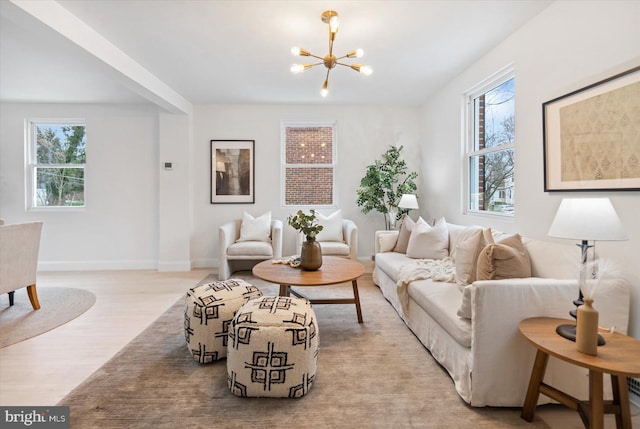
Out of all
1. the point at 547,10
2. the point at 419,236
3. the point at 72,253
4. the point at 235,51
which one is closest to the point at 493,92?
the point at 547,10

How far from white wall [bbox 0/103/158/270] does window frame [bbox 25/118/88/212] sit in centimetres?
6

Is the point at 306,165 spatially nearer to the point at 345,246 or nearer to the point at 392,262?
the point at 345,246

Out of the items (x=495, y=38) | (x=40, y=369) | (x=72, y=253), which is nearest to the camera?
(x=40, y=369)

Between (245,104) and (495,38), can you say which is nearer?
(495,38)

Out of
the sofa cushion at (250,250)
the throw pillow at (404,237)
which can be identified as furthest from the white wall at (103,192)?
the throw pillow at (404,237)

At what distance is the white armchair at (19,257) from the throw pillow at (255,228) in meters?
2.30

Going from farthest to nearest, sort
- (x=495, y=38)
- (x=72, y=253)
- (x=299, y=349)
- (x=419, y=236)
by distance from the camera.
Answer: (x=72, y=253)
(x=419, y=236)
(x=495, y=38)
(x=299, y=349)

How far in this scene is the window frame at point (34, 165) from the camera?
508 centimetres

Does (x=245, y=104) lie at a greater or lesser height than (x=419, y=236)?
greater

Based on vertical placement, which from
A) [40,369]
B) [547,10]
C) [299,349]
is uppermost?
[547,10]

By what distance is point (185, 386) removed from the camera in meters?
1.93

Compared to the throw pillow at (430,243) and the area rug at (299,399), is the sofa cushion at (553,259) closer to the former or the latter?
the area rug at (299,399)

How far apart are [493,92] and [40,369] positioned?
4631 mm

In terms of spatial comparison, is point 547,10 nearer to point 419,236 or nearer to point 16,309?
point 419,236
